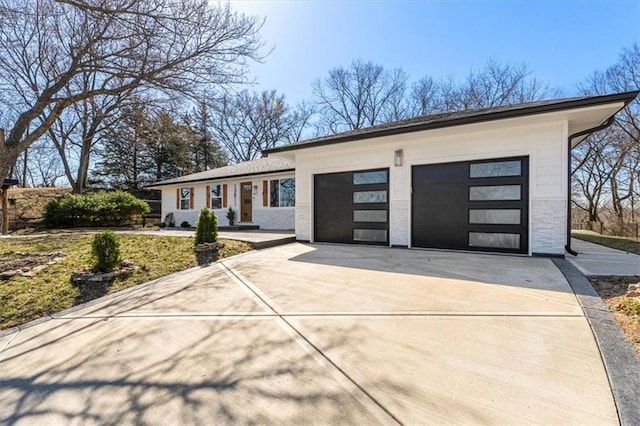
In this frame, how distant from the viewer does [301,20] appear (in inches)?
310

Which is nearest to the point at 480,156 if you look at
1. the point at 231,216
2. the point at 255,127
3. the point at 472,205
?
the point at 472,205

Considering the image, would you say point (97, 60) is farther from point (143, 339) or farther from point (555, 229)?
point (555, 229)

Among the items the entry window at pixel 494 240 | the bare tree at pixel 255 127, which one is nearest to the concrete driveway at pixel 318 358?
the entry window at pixel 494 240

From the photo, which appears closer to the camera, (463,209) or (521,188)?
(521,188)

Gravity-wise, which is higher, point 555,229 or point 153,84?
point 153,84

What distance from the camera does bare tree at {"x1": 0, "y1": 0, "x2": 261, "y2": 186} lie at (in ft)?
19.0

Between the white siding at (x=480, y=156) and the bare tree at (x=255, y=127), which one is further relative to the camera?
the bare tree at (x=255, y=127)

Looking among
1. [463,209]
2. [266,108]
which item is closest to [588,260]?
[463,209]

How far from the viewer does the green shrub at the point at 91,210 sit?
1352 centimetres

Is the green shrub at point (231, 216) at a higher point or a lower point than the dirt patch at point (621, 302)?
higher

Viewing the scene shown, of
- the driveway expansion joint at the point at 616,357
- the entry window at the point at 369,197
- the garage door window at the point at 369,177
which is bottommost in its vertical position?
the driveway expansion joint at the point at 616,357

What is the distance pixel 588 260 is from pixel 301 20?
833cm

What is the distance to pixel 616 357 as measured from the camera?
2244 mm

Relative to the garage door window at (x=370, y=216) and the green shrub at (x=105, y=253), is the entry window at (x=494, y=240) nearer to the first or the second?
the garage door window at (x=370, y=216)
